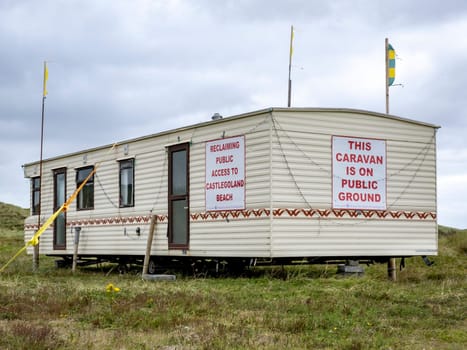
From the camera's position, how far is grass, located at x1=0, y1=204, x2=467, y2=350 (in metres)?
6.77

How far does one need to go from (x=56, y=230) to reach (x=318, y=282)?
963cm

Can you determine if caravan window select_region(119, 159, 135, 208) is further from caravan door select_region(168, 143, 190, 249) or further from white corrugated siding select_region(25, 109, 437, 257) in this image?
caravan door select_region(168, 143, 190, 249)

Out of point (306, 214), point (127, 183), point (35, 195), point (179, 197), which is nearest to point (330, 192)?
point (306, 214)

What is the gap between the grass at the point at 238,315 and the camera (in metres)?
6.77

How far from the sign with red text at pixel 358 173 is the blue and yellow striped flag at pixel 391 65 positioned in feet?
19.2

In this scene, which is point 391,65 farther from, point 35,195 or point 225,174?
point 35,195

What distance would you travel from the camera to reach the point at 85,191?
18.6m

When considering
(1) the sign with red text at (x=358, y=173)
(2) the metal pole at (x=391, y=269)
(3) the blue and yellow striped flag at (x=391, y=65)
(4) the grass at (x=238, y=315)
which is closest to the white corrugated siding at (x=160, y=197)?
(4) the grass at (x=238, y=315)

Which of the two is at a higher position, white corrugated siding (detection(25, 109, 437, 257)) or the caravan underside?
white corrugated siding (detection(25, 109, 437, 257))

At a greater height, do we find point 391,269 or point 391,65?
point 391,65

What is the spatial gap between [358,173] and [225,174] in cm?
261

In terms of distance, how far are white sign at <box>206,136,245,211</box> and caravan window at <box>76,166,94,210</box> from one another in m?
5.08

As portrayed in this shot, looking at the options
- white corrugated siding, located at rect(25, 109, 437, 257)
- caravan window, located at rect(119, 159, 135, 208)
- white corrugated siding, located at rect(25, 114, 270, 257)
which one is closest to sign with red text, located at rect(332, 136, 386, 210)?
white corrugated siding, located at rect(25, 109, 437, 257)

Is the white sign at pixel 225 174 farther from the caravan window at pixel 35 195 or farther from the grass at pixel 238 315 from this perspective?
the caravan window at pixel 35 195
